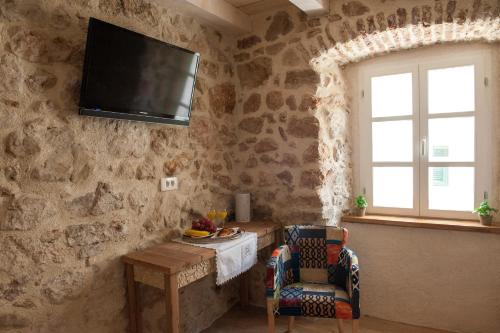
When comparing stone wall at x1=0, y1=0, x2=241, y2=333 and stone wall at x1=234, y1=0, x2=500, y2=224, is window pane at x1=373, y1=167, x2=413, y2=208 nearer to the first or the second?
stone wall at x1=234, y1=0, x2=500, y2=224

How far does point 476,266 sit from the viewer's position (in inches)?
97.5

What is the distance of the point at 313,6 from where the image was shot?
97.8 inches

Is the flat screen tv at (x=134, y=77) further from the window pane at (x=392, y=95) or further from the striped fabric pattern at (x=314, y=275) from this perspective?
the window pane at (x=392, y=95)

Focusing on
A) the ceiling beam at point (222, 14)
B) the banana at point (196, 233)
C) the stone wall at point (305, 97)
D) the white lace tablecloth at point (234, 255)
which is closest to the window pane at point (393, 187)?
the stone wall at point (305, 97)

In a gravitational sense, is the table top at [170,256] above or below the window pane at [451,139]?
below

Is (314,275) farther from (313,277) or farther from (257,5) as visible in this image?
(257,5)

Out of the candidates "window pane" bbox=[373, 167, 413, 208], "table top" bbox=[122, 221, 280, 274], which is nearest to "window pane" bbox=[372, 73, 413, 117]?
"window pane" bbox=[373, 167, 413, 208]

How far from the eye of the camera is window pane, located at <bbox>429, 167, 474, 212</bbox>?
267cm

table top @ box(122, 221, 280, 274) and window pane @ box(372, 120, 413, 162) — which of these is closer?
table top @ box(122, 221, 280, 274)

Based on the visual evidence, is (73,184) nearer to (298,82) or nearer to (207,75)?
(207,75)

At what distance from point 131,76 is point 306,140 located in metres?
1.44

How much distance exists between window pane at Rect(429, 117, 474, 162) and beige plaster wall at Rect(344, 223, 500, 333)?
0.60 metres

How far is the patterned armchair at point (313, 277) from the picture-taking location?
206 cm

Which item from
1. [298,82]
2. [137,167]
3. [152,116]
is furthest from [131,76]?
[298,82]
